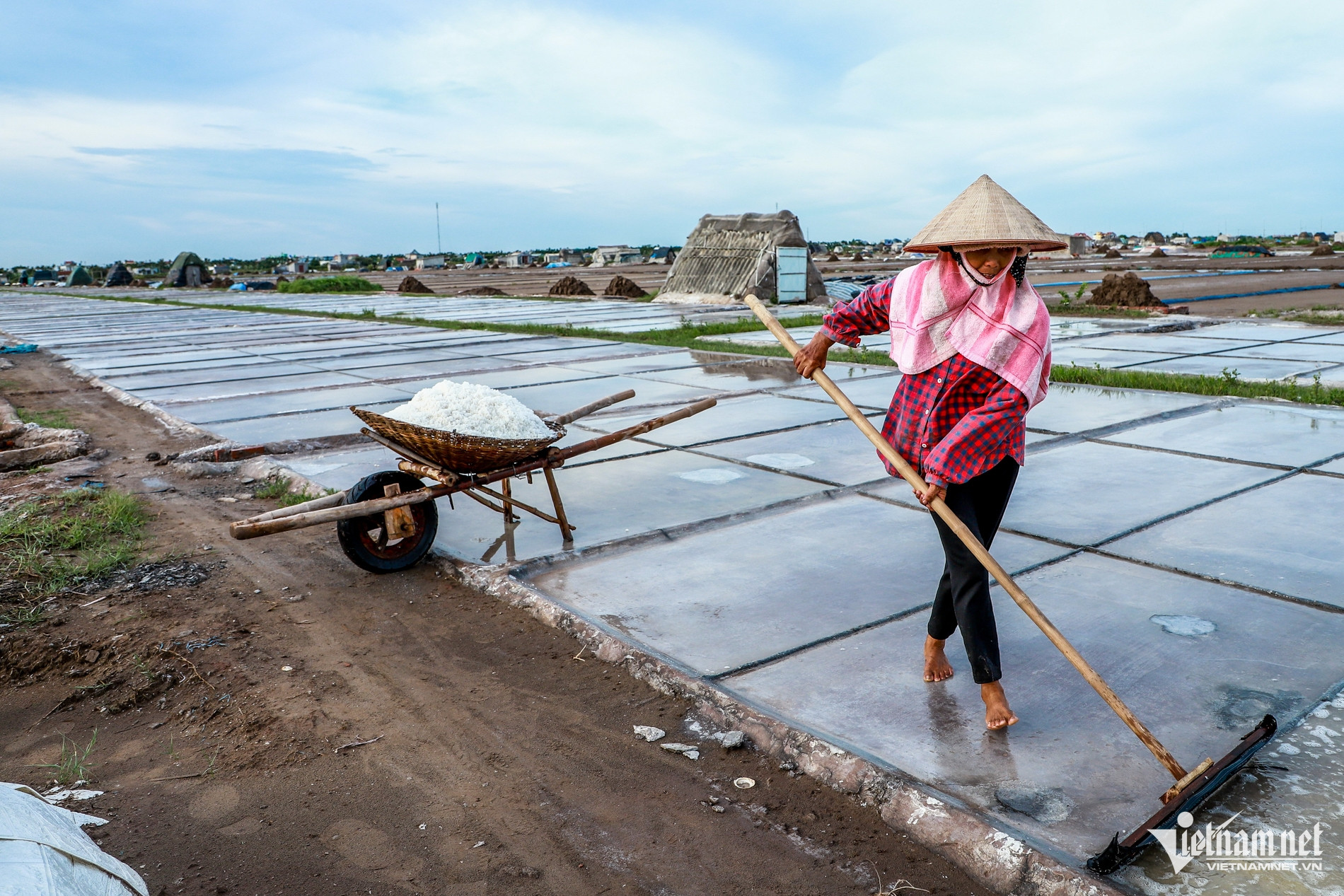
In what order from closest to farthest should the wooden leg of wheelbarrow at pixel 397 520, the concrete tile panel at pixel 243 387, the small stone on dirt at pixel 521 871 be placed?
the small stone on dirt at pixel 521 871 → the wooden leg of wheelbarrow at pixel 397 520 → the concrete tile panel at pixel 243 387

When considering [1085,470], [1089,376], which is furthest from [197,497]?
[1089,376]

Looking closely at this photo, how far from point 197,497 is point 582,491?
2.33 m

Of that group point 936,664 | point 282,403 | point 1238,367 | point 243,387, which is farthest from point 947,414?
point 243,387

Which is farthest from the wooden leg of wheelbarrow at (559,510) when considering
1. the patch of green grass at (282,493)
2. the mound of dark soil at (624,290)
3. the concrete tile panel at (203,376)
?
the mound of dark soil at (624,290)

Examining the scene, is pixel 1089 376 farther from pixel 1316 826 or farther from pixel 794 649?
pixel 1316 826

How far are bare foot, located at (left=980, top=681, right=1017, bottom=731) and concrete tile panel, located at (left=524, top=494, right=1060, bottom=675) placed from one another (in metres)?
0.76

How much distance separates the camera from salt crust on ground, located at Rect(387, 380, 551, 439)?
429 cm

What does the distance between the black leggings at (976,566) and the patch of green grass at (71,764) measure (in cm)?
263

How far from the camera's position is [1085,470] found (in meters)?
5.66

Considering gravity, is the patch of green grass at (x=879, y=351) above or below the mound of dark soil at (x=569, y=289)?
below

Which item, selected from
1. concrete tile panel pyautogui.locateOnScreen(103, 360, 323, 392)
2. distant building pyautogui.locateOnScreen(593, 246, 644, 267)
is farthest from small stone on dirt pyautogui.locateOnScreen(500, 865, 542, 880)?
distant building pyautogui.locateOnScreen(593, 246, 644, 267)

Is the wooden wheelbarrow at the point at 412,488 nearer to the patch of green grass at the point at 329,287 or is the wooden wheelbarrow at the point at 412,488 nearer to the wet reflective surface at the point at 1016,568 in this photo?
the wet reflective surface at the point at 1016,568

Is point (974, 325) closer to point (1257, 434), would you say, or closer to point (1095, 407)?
point (1257, 434)

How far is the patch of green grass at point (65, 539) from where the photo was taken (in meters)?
4.45
